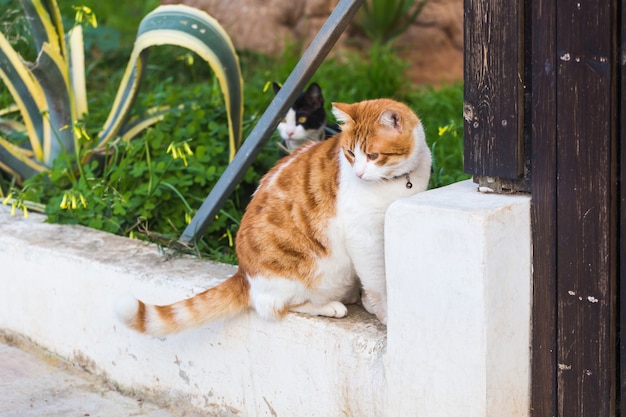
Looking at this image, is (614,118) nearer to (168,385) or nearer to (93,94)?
(168,385)

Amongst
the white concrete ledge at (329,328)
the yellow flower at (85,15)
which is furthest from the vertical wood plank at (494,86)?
the yellow flower at (85,15)

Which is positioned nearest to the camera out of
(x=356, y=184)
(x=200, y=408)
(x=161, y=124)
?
(x=356, y=184)

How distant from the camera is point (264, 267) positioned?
298 centimetres

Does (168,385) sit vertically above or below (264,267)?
below

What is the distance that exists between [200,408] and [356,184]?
1006 millimetres

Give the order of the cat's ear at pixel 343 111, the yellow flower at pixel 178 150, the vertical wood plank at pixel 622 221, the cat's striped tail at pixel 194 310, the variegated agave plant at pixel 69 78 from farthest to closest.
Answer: the variegated agave plant at pixel 69 78 < the yellow flower at pixel 178 150 < the cat's striped tail at pixel 194 310 < the cat's ear at pixel 343 111 < the vertical wood plank at pixel 622 221

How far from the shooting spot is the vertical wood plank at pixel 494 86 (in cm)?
244

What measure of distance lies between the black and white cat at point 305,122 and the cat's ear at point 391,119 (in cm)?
166

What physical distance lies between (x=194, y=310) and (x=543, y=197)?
1.19 metres

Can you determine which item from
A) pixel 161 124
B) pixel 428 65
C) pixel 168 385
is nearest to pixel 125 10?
pixel 428 65

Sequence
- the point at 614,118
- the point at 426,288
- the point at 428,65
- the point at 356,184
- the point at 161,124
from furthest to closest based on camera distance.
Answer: the point at 428,65 → the point at 161,124 → the point at 356,184 → the point at 426,288 → the point at 614,118

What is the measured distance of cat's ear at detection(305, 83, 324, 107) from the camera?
4.48 metres

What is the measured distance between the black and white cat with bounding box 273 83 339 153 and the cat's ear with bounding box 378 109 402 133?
1.66 m

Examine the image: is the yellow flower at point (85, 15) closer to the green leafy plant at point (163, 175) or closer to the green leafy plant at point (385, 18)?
the green leafy plant at point (163, 175)
